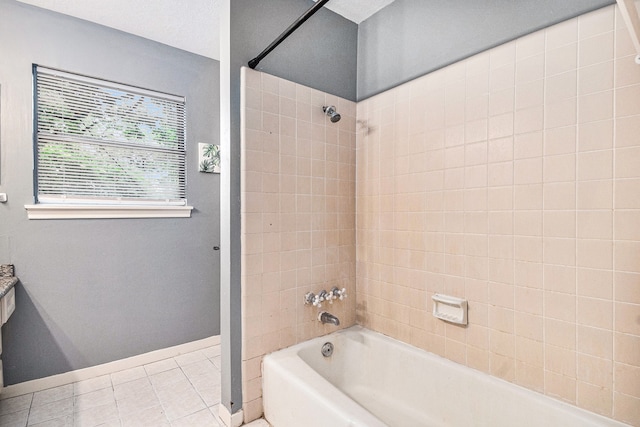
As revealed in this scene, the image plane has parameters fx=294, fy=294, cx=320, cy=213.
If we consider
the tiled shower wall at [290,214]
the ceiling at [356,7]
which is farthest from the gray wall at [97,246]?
the ceiling at [356,7]

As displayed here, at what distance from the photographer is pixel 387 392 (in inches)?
69.3

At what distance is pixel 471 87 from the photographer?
150 centimetres

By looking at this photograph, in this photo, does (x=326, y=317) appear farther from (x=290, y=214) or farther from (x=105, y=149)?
(x=105, y=149)

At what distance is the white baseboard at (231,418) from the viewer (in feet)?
5.19

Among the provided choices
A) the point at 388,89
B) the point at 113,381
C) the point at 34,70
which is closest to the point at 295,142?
the point at 388,89

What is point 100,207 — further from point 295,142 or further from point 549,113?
point 549,113

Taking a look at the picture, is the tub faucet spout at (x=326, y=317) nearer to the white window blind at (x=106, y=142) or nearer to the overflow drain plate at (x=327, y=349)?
the overflow drain plate at (x=327, y=349)

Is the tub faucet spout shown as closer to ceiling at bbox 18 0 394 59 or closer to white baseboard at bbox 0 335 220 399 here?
white baseboard at bbox 0 335 220 399

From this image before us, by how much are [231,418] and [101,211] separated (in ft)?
5.51

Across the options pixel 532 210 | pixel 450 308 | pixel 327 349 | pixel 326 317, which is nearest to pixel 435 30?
pixel 532 210

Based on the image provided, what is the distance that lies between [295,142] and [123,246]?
1.59 metres

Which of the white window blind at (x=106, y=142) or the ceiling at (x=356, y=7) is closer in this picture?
the ceiling at (x=356, y=7)

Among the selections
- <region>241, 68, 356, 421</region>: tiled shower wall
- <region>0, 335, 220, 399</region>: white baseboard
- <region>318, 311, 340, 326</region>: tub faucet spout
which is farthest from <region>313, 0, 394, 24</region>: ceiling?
<region>0, 335, 220, 399</region>: white baseboard

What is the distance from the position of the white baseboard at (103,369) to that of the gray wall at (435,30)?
8.10ft
